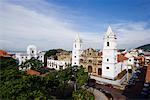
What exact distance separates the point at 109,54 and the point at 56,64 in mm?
19034

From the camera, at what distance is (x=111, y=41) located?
4228cm

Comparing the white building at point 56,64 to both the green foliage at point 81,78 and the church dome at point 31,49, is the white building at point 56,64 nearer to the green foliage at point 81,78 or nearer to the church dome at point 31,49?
the church dome at point 31,49

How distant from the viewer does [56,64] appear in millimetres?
57250

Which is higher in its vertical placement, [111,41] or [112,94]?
[111,41]

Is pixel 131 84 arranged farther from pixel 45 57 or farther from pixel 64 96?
pixel 45 57

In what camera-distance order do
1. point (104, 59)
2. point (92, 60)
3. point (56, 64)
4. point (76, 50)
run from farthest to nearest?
point (56, 64) < point (76, 50) < point (92, 60) < point (104, 59)

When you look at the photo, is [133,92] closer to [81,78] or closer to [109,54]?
[81,78]

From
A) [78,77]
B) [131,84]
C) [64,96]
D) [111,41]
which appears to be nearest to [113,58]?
[111,41]

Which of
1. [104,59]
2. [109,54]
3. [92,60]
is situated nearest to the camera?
[109,54]

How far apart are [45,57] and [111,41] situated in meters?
29.4

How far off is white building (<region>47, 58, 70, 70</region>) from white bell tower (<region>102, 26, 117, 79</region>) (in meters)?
12.9

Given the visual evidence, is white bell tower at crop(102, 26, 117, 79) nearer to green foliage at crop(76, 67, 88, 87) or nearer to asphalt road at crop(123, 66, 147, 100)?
asphalt road at crop(123, 66, 147, 100)

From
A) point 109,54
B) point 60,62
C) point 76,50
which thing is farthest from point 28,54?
point 109,54

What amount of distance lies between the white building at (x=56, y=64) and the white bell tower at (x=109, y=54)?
12.9 m
